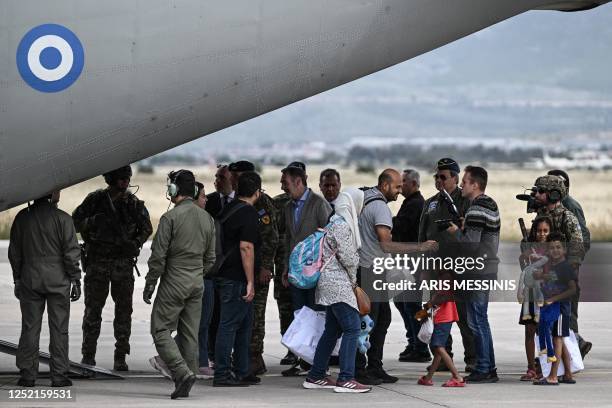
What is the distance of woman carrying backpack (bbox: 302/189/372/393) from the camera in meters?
10.1

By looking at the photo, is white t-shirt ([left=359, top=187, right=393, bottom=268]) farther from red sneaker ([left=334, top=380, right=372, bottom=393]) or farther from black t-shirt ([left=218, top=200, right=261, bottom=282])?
red sneaker ([left=334, top=380, right=372, bottom=393])

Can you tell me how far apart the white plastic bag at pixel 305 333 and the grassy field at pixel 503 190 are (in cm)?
3967

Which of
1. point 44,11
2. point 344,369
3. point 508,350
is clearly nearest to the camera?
point 44,11

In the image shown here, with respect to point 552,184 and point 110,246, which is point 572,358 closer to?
point 552,184

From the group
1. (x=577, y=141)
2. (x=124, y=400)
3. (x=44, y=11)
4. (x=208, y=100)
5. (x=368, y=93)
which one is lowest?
(x=124, y=400)

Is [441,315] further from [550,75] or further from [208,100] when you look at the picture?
[550,75]

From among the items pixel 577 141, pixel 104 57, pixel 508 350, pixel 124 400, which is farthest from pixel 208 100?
pixel 577 141

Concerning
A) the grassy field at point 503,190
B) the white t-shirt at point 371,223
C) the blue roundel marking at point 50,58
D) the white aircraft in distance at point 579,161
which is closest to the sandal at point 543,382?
the white t-shirt at point 371,223

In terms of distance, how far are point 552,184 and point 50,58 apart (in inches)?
187

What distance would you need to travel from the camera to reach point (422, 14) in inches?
374

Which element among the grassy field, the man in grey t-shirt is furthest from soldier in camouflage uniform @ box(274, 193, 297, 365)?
the grassy field

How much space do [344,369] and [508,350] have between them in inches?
159

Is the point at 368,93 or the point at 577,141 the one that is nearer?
the point at 577,141

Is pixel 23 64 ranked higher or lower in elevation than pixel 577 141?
lower
